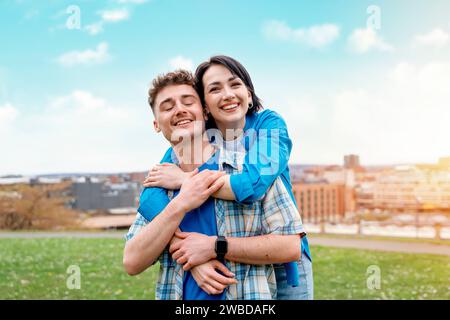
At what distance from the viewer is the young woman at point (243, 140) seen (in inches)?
64.6

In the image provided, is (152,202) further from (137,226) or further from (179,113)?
(179,113)

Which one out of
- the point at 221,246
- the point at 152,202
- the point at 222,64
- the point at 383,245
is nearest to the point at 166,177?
the point at 152,202

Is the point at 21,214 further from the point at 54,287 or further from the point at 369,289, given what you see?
the point at 369,289

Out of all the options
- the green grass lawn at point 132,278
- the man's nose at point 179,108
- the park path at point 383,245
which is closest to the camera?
the man's nose at point 179,108

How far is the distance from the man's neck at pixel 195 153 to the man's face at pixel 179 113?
0.04 m

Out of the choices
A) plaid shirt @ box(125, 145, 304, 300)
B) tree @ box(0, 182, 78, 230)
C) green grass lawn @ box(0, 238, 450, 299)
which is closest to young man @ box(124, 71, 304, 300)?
plaid shirt @ box(125, 145, 304, 300)

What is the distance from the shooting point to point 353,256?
1059cm

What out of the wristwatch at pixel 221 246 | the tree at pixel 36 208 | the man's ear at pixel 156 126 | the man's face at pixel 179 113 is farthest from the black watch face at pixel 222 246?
the tree at pixel 36 208

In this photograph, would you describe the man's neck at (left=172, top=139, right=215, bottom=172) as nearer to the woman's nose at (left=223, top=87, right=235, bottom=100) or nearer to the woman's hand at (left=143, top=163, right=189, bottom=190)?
the woman's hand at (left=143, top=163, right=189, bottom=190)

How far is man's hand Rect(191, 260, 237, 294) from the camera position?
1627 millimetres

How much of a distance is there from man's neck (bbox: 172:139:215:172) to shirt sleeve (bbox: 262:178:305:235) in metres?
0.27

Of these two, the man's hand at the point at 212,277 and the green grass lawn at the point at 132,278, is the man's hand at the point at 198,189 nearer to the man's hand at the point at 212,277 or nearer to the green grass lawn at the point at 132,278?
the man's hand at the point at 212,277
